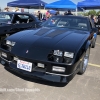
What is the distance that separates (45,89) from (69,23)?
214 cm

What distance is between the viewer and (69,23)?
4.44 metres

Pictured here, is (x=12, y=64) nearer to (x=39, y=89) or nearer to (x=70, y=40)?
(x=39, y=89)

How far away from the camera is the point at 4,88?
9.68ft

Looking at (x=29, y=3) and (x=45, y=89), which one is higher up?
(x=29, y=3)

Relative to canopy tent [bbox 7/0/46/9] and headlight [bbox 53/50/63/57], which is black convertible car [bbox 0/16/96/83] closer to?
headlight [bbox 53/50/63/57]

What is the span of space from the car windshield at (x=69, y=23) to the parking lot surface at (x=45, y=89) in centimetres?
141

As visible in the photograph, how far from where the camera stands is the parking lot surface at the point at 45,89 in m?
2.77

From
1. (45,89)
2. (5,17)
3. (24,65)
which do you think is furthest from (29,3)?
(45,89)

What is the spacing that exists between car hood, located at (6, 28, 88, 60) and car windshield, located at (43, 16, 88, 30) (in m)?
0.79

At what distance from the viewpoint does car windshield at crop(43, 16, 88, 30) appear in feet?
14.3

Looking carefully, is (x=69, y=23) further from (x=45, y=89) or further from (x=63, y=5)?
(x=63, y=5)

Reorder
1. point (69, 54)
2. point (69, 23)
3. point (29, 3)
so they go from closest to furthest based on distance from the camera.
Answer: point (69, 54) < point (69, 23) < point (29, 3)

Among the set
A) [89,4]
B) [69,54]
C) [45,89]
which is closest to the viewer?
A: [69,54]

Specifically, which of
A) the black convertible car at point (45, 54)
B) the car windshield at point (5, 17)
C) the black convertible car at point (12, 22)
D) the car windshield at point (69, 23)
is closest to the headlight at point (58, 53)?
the black convertible car at point (45, 54)
